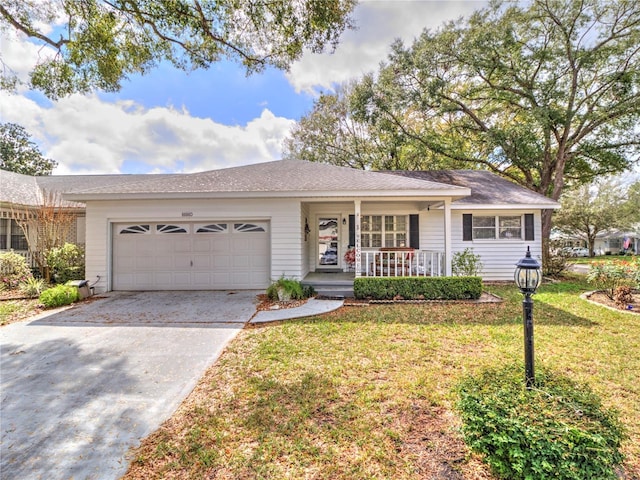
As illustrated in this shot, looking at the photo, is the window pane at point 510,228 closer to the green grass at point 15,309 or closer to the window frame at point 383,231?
the window frame at point 383,231

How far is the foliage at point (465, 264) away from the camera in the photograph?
391 inches

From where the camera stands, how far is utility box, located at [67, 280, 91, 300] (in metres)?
7.89

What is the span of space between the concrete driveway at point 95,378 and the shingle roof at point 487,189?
9.01 m

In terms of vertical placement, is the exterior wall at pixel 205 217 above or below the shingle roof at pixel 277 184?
below

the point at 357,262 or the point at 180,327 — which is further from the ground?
the point at 357,262

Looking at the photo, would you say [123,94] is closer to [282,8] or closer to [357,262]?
[282,8]

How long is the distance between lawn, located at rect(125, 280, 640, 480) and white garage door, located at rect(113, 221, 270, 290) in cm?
369

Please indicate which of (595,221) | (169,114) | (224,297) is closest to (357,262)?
(224,297)

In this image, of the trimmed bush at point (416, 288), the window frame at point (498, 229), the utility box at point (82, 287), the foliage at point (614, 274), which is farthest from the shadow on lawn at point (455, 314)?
the utility box at point (82, 287)

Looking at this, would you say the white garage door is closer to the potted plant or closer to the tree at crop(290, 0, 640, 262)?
the potted plant

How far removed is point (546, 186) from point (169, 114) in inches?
698

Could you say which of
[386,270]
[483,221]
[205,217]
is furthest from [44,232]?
[483,221]

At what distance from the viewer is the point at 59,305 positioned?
728cm

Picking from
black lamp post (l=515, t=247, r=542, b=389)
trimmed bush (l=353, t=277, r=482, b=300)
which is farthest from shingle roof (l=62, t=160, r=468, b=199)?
black lamp post (l=515, t=247, r=542, b=389)
